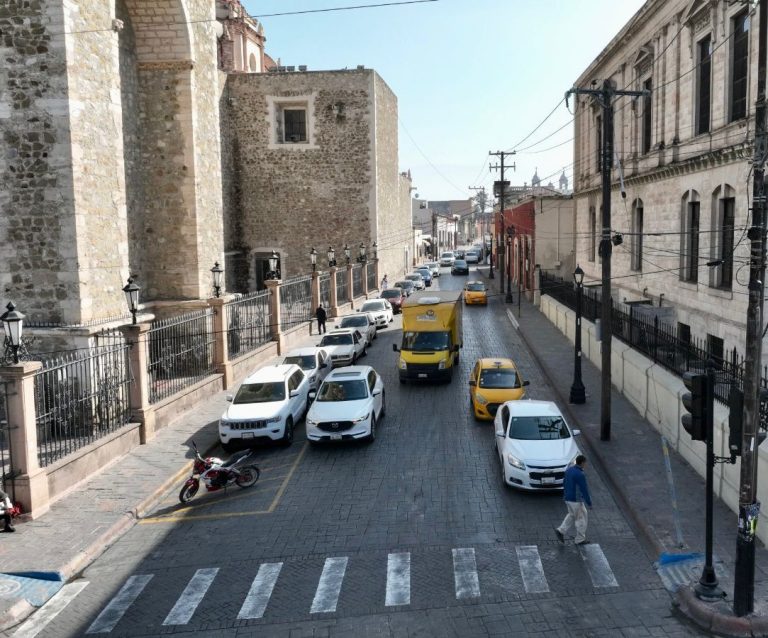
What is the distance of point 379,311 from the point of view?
35844mm

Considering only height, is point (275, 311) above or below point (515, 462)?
above

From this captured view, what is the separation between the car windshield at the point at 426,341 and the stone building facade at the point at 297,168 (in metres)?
23.7

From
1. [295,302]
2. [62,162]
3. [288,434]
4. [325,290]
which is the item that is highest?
[62,162]

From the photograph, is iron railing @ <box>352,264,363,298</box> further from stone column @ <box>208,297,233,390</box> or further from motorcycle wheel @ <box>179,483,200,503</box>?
motorcycle wheel @ <box>179,483,200,503</box>

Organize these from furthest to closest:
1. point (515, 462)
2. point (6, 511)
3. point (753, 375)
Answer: point (515, 462)
point (6, 511)
point (753, 375)

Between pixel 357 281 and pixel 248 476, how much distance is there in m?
31.5

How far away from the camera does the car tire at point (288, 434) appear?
1705 centimetres

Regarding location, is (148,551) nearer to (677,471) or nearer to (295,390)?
(295,390)

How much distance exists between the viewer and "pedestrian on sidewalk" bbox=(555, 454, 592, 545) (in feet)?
36.9

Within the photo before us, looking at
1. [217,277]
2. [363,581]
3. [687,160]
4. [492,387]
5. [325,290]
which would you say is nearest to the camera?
[363,581]

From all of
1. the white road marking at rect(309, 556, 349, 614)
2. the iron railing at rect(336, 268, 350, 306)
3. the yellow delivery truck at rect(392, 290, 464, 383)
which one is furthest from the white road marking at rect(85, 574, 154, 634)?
the iron railing at rect(336, 268, 350, 306)

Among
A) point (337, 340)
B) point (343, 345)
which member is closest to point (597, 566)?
point (343, 345)

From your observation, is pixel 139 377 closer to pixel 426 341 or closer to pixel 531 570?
pixel 426 341

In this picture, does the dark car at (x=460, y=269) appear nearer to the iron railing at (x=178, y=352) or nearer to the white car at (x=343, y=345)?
the white car at (x=343, y=345)
